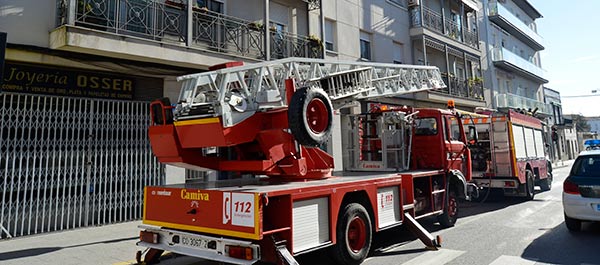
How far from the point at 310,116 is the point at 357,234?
6.32 ft

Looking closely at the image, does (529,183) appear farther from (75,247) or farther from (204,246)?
(75,247)

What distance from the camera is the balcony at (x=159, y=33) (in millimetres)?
7660

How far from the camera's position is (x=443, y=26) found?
19812 mm

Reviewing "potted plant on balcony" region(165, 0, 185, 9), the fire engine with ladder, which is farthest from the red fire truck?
"potted plant on balcony" region(165, 0, 185, 9)

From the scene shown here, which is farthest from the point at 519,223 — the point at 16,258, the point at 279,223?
the point at 16,258

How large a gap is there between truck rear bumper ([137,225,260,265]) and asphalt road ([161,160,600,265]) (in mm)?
1080

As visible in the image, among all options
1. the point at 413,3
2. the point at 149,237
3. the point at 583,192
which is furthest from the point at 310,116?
the point at 413,3

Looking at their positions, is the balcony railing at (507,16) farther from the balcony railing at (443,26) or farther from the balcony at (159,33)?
the balcony at (159,33)

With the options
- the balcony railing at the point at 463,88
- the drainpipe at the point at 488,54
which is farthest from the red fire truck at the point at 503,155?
the drainpipe at the point at 488,54

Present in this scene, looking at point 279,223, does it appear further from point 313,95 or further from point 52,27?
point 52,27

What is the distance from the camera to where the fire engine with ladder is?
14.9ft

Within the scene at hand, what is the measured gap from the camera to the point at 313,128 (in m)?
5.49

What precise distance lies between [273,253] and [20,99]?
6594mm

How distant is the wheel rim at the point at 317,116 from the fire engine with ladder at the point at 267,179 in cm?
2
